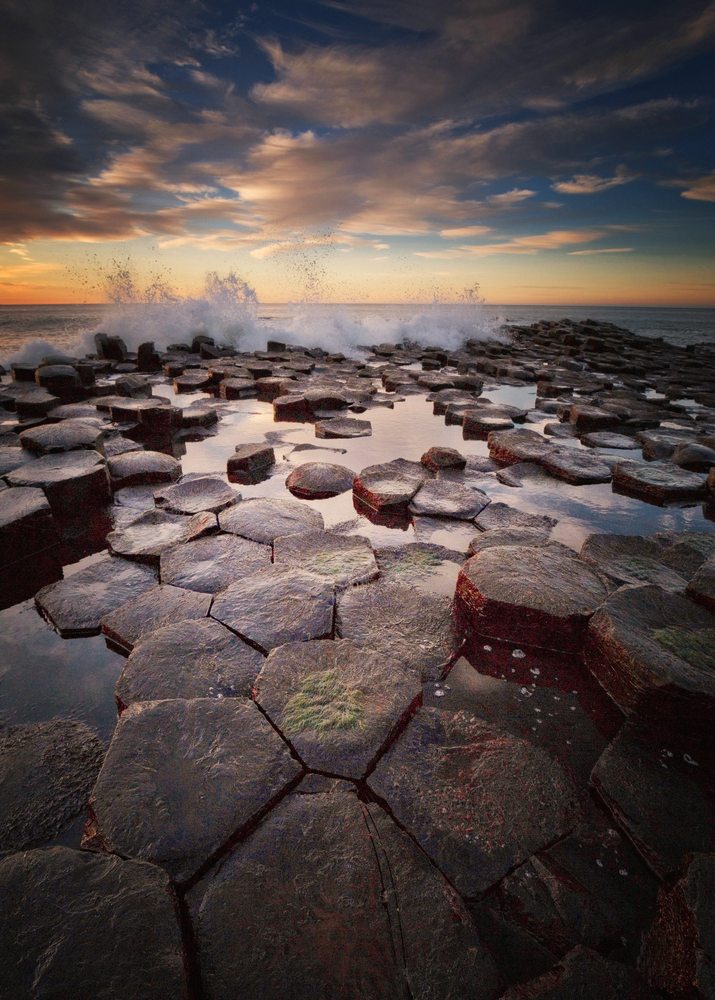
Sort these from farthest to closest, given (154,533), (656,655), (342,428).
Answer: (342,428) → (154,533) → (656,655)

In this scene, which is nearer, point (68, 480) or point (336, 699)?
point (336, 699)

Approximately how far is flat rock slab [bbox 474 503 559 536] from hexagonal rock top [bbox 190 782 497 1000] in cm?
164

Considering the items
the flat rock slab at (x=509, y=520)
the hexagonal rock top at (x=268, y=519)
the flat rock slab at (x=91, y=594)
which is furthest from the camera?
the flat rock slab at (x=509, y=520)

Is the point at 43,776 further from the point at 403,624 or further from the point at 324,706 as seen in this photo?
the point at 403,624

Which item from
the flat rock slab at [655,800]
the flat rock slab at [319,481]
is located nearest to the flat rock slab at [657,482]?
the flat rock slab at [319,481]

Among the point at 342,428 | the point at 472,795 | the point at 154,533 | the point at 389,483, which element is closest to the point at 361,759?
the point at 472,795

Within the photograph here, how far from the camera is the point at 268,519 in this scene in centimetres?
223

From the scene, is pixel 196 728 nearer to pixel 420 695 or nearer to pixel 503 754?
pixel 420 695

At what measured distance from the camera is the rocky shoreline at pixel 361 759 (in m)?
0.75

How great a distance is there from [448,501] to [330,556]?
3.07 ft

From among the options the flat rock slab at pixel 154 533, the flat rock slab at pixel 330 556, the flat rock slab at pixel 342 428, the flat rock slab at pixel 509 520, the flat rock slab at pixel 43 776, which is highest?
the flat rock slab at pixel 342 428

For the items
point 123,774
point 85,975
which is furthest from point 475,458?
point 85,975

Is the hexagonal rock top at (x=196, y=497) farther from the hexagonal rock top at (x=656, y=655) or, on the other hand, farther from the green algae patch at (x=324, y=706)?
the hexagonal rock top at (x=656, y=655)

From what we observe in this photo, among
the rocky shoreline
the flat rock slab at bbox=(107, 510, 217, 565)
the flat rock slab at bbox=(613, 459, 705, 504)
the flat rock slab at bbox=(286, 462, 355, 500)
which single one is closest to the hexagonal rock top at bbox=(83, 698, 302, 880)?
the rocky shoreline
